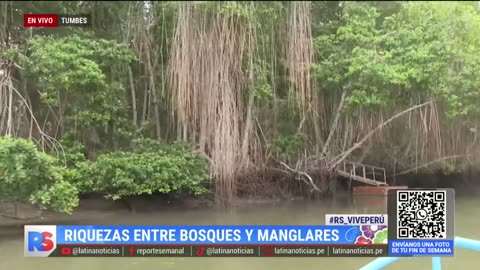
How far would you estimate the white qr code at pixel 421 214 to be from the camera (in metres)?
2.76

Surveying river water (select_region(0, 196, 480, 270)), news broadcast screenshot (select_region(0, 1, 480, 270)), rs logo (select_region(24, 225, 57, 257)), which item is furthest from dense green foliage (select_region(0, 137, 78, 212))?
rs logo (select_region(24, 225, 57, 257))

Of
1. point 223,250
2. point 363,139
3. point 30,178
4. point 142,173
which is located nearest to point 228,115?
point 142,173

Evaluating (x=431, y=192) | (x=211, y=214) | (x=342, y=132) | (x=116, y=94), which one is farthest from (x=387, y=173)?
(x=431, y=192)

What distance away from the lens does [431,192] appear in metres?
2.74

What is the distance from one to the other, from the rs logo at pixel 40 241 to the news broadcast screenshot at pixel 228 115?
4.55 ft

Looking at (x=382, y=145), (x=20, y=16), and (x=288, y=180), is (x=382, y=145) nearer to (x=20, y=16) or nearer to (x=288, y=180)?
(x=288, y=180)

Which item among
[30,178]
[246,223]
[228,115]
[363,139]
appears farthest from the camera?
[363,139]

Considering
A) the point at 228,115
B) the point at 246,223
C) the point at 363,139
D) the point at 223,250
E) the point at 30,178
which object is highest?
the point at 228,115

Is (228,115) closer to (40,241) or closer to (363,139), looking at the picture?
(363,139)

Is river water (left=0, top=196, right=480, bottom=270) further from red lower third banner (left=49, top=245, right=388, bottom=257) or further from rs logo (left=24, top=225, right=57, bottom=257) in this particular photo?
rs logo (left=24, top=225, right=57, bottom=257)

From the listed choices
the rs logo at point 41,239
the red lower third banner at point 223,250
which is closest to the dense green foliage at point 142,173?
the rs logo at point 41,239

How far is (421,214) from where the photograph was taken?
281 centimetres

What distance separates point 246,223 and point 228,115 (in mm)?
1600

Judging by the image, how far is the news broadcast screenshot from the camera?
5785mm
